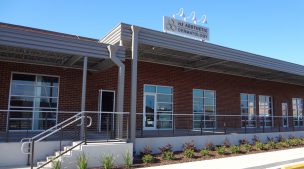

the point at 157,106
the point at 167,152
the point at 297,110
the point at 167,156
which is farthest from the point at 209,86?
the point at 297,110

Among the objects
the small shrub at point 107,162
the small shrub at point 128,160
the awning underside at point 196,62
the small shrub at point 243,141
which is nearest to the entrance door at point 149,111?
the awning underside at point 196,62

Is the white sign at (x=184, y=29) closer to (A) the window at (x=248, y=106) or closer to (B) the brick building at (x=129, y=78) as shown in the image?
(B) the brick building at (x=129, y=78)

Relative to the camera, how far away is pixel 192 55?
1505 cm

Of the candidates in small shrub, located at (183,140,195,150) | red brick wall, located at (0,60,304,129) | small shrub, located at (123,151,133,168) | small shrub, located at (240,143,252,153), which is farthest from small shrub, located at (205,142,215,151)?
small shrub, located at (123,151,133,168)

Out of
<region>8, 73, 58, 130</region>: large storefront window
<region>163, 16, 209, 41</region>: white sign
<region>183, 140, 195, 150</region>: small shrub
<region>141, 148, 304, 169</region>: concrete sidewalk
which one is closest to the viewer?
<region>141, 148, 304, 169</region>: concrete sidewalk

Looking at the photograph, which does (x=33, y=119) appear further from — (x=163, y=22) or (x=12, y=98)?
(x=163, y=22)

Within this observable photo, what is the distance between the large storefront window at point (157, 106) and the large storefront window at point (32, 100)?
486cm

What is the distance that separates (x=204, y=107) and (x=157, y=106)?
3.63 metres

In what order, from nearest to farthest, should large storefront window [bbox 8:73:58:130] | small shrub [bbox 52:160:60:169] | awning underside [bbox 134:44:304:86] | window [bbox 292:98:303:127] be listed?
small shrub [bbox 52:160:60:169] → large storefront window [bbox 8:73:58:130] → awning underside [bbox 134:44:304:86] → window [bbox 292:98:303:127]

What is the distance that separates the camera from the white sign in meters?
15.5

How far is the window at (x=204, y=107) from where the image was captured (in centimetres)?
1858

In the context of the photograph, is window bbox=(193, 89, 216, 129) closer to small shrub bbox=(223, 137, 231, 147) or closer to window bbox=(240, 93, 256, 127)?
window bbox=(240, 93, 256, 127)

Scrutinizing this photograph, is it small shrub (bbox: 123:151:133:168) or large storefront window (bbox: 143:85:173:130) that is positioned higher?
large storefront window (bbox: 143:85:173:130)

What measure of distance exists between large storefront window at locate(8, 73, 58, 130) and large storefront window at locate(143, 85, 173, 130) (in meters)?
4.86
